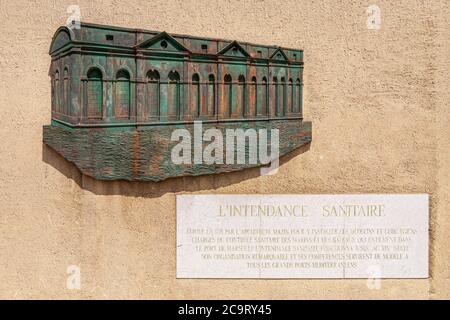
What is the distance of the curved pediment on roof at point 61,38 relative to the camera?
3422mm

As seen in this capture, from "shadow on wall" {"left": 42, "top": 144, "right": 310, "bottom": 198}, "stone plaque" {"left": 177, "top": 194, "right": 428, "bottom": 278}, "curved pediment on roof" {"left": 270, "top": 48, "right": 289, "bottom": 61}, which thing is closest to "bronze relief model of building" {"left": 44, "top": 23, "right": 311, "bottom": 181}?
"curved pediment on roof" {"left": 270, "top": 48, "right": 289, "bottom": 61}

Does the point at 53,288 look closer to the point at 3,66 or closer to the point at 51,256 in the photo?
the point at 51,256

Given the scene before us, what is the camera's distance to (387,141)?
426 centimetres

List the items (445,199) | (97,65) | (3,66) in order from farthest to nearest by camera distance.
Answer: (445,199), (3,66), (97,65)

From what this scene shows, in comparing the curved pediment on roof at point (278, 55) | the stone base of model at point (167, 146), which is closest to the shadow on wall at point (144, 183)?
the stone base of model at point (167, 146)

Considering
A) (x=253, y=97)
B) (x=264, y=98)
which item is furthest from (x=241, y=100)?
(x=264, y=98)

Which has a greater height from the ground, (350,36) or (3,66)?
(350,36)

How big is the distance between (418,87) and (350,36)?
0.82m

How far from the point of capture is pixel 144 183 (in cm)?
406

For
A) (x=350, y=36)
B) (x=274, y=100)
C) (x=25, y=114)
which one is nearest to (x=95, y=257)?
(x=25, y=114)

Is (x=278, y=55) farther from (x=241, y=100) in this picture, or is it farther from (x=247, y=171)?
(x=247, y=171)

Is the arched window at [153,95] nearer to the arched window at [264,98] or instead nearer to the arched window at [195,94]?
the arched window at [195,94]

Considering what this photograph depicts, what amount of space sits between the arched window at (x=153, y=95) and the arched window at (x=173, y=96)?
10 cm

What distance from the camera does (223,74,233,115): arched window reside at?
4.02 m
